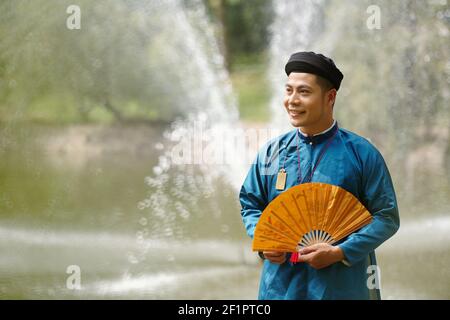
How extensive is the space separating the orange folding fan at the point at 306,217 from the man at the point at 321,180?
32 mm

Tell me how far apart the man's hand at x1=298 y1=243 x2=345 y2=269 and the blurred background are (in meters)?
2.20

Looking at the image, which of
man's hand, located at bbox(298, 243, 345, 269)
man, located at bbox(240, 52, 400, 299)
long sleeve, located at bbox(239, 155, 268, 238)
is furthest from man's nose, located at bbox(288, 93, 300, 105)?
man's hand, located at bbox(298, 243, 345, 269)

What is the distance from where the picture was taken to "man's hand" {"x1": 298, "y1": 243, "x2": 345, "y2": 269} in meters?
1.88

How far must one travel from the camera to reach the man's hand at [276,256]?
1.93 metres

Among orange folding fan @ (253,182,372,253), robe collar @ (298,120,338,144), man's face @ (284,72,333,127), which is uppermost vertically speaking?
man's face @ (284,72,333,127)

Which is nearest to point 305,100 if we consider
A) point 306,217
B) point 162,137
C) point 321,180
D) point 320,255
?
point 321,180

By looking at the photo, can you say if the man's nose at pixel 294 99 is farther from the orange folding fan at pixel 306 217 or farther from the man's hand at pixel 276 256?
the man's hand at pixel 276 256

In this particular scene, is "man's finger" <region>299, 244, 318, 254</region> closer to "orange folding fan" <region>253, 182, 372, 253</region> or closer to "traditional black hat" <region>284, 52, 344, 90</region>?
"orange folding fan" <region>253, 182, 372, 253</region>

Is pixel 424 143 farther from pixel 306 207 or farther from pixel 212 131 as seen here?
pixel 306 207

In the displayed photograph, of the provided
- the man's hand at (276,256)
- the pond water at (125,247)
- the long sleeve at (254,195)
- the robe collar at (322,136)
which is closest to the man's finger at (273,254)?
the man's hand at (276,256)

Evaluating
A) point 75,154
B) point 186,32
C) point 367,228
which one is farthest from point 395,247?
point 186,32

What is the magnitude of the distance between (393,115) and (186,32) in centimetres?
302

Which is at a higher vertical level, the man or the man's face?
the man's face
